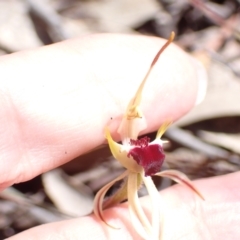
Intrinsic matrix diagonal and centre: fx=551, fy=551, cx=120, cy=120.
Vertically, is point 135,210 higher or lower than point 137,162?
lower

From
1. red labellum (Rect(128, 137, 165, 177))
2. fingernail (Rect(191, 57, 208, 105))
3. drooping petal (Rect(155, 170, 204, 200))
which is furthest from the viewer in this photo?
fingernail (Rect(191, 57, 208, 105))

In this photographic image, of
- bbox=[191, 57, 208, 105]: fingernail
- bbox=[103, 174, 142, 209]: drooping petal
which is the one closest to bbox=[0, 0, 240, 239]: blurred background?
bbox=[191, 57, 208, 105]: fingernail

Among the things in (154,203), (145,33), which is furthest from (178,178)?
(145,33)

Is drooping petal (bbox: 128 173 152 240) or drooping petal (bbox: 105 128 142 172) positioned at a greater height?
drooping petal (bbox: 105 128 142 172)

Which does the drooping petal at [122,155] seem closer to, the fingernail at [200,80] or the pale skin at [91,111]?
the pale skin at [91,111]

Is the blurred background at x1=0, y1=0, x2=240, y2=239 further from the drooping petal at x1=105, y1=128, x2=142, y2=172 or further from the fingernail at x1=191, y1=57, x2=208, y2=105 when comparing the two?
the drooping petal at x1=105, y1=128, x2=142, y2=172

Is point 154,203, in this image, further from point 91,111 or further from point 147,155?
point 91,111

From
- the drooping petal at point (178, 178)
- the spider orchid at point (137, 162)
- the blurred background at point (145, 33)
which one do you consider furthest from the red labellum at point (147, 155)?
the blurred background at point (145, 33)
